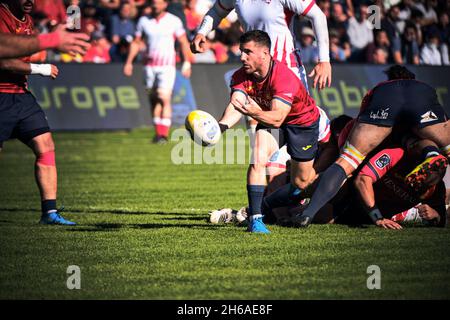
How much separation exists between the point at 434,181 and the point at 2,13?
179 inches

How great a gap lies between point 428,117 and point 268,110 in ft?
5.01

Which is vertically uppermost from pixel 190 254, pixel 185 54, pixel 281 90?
pixel 185 54

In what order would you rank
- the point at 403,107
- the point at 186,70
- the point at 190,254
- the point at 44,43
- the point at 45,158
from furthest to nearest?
the point at 186,70 → the point at 45,158 → the point at 403,107 → the point at 190,254 → the point at 44,43

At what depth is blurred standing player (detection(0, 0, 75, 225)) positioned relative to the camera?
950cm

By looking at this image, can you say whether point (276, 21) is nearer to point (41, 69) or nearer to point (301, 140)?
point (301, 140)

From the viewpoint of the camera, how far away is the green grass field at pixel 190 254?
6547mm

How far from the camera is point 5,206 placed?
37.7ft

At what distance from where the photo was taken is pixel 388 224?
916 cm

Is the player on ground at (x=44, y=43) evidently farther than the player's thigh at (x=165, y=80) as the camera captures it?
No

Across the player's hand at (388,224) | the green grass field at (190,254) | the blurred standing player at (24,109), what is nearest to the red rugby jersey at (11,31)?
the blurred standing player at (24,109)

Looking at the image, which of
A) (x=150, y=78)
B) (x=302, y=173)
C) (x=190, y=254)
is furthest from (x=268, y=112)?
(x=150, y=78)

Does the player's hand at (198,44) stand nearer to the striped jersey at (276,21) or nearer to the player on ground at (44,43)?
the striped jersey at (276,21)

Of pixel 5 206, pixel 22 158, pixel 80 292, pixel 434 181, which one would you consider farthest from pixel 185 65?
pixel 80 292

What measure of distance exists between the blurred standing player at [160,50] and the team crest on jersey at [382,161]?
1104 cm
